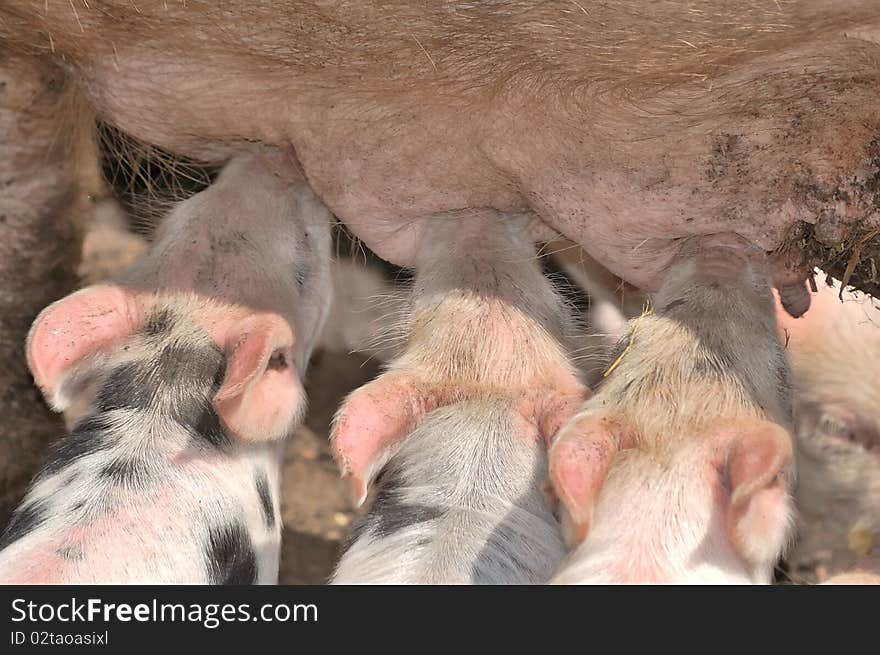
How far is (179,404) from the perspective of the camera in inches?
88.8

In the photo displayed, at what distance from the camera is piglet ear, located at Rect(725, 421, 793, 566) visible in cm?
181

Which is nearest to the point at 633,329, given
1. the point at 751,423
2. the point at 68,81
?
the point at 751,423

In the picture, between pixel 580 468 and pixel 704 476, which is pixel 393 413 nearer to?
pixel 580 468

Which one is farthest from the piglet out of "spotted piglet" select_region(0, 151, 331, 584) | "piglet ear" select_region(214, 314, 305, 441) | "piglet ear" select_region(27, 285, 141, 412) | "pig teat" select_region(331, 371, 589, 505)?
"piglet ear" select_region(27, 285, 141, 412)

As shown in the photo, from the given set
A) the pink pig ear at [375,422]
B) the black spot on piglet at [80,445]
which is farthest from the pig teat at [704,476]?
the black spot on piglet at [80,445]

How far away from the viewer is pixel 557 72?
232 centimetres

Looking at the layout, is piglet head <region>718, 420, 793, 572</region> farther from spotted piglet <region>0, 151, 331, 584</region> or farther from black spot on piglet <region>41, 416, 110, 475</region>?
black spot on piglet <region>41, 416, 110, 475</region>

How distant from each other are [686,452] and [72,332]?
1.02m

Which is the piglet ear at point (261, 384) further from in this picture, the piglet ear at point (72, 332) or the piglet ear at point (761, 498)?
the piglet ear at point (761, 498)

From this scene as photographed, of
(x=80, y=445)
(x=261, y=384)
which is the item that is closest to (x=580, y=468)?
(x=261, y=384)

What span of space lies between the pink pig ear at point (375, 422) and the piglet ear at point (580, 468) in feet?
0.97

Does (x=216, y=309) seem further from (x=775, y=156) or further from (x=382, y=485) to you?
(x=775, y=156)

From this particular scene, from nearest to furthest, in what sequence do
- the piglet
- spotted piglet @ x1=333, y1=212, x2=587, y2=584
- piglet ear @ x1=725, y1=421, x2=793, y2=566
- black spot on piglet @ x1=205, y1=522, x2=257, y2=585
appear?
piglet ear @ x1=725, y1=421, x2=793, y2=566 < spotted piglet @ x1=333, y1=212, x2=587, y2=584 < black spot on piglet @ x1=205, y1=522, x2=257, y2=585 < the piglet

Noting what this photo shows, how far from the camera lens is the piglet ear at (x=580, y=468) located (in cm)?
189
